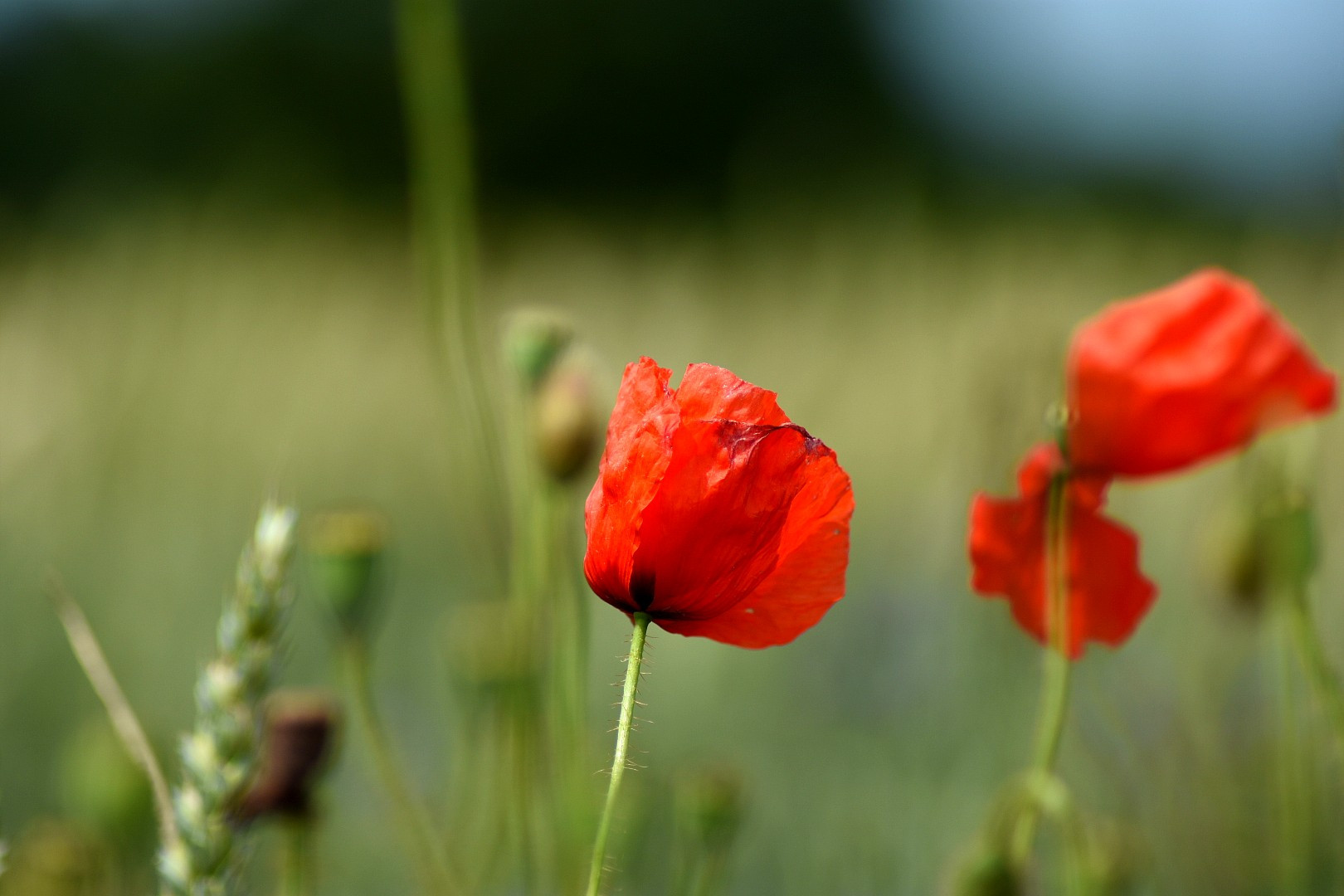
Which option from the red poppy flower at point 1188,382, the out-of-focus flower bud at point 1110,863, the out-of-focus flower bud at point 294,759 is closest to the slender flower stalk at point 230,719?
the out-of-focus flower bud at point 294,759

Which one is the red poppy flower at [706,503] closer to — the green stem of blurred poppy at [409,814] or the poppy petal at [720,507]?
the poppy petal at [720,507]

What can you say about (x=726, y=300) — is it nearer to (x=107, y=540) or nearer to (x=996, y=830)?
(x=107, y=540)

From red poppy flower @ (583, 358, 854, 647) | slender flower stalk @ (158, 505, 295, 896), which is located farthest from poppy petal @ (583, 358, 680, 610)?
slender flower stalk @ (158, 505, 295, 896)

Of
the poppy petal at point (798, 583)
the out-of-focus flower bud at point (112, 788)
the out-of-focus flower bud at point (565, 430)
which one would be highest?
the out-of-focus flower bud at point (565, 430)

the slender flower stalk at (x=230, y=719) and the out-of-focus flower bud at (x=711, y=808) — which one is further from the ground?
the slender flower stalk at (x=230, y=719)

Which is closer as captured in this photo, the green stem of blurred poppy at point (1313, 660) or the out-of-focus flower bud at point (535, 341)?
the green stem of blurred poppy at point (1313, 660)

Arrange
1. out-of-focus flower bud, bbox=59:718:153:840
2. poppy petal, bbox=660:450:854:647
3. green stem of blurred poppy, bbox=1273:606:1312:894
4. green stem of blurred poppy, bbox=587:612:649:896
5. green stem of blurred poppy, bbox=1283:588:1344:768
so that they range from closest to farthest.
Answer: green stem of blurred poppy, bbox=587:612:649:896 → poppy petal, bbox=660:450:854:647 → green stem of blurred poppy, bbox=1283:588:1344:768 → green stem of blurred poppy, bbox=1273:606:1312:894 → out-of-focus flower bud, bbox=59:718:153:840

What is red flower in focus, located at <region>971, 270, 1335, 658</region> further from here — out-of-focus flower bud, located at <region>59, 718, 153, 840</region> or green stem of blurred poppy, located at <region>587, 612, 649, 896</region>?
out-of-focus flower bud, located at <region>59, 718, 153, 840</region>
